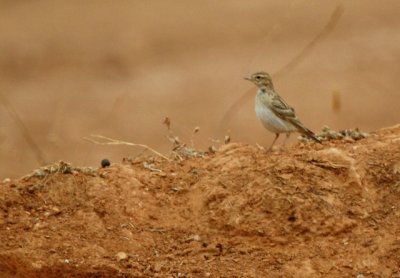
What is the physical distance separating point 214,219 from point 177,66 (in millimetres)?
15286

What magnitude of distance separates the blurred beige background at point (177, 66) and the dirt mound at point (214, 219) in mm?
8081

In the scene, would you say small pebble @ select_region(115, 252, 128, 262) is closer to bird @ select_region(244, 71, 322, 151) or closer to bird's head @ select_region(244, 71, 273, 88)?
bird @ select_region(244, 71, 322, 151)

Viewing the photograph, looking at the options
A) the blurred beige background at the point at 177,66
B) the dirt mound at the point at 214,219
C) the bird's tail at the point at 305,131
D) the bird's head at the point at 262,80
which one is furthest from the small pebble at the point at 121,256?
the blurred beige background at the point at 177,66

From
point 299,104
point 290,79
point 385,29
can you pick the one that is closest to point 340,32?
point 385,29

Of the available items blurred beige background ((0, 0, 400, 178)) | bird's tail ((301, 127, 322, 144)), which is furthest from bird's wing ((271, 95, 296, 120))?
blurred beige background ((0, 0, 400, 178))

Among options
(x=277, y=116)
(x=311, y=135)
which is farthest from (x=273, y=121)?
(x=311, y=135)

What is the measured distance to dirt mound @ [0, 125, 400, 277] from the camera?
9.60 metres

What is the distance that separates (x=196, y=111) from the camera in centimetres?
2253

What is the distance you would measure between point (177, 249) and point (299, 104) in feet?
40.8

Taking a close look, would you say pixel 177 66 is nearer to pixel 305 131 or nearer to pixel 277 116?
pixel 277 116

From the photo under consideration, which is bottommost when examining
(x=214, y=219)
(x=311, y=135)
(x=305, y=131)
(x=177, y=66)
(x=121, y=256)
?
(x=121, y=256)

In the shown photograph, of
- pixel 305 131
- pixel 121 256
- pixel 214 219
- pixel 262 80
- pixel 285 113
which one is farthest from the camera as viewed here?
pixel 262 80

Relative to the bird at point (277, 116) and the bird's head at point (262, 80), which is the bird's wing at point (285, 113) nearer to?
the bird at point (277, 116)

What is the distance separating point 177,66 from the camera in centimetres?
2512
